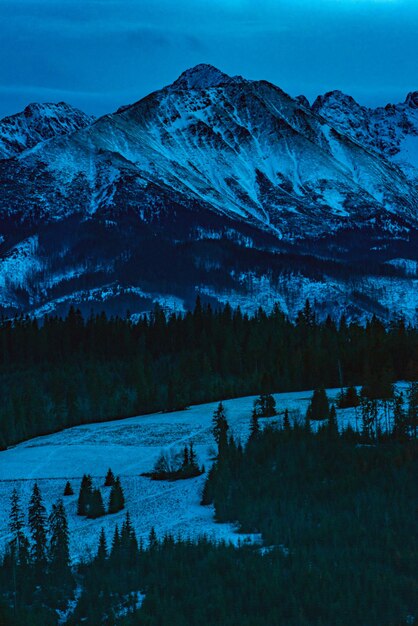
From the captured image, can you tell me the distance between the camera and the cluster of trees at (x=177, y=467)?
307ft

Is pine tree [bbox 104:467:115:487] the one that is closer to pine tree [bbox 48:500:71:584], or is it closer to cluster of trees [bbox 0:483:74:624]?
pine tree [bbox 48:500:71:584]

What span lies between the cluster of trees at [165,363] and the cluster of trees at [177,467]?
24.5 m

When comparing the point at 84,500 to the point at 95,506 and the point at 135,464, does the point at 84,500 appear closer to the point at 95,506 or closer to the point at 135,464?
the point at 95,506

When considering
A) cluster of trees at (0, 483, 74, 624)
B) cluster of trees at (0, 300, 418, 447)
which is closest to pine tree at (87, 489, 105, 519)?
cluster of trees at (0, 483, 74, 624)

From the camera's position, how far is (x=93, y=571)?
61.6 meters

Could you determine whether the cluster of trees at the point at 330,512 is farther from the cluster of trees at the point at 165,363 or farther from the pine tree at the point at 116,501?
the cluster of trees at the point at 165,363

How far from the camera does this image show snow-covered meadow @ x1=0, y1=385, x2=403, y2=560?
254 ft

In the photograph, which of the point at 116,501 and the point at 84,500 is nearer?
the point at 116,501

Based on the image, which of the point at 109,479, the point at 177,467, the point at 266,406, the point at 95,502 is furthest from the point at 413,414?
the point at 95,502

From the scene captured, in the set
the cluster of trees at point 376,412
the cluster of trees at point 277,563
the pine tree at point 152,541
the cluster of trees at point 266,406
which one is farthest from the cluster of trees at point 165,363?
the pine tree at point 152,541

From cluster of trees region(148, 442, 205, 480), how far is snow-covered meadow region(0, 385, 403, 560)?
113 centimetres

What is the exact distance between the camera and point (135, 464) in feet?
339

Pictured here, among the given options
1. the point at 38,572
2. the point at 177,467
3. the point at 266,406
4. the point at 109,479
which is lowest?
the point at 38,572

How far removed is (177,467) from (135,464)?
7.25m
